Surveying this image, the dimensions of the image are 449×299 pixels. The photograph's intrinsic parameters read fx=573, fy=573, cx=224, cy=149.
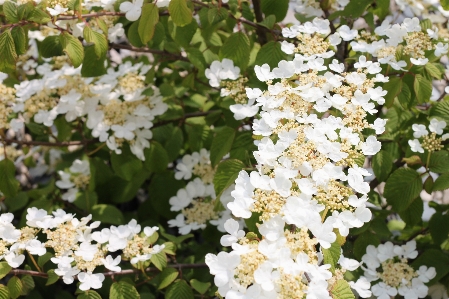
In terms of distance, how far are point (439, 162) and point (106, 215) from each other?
92 cm

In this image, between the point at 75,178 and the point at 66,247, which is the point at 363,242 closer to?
the point at 66,247

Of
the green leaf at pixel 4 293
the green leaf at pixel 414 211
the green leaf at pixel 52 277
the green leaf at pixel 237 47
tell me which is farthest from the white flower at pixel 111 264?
the green leaf at pixel 414 211

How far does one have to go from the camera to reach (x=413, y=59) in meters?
1.31

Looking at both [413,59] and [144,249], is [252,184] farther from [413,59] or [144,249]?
[413,59]

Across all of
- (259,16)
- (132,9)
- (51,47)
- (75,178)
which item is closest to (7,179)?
(75,178)

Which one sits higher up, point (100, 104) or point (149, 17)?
point (149, 17)

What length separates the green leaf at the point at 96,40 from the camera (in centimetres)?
133

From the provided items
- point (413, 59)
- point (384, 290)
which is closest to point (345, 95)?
point (413, 59)

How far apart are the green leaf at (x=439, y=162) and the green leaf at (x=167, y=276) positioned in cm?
64

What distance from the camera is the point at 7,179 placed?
157cm

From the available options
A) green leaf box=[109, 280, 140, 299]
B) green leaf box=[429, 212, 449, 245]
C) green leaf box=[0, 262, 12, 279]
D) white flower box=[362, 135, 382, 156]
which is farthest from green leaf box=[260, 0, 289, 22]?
green leaf box=[0, 262, 12, 279]

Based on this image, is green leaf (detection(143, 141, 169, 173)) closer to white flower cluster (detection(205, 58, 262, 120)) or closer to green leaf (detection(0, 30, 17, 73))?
white flower cluster (detection(205, 58, 262, 120))

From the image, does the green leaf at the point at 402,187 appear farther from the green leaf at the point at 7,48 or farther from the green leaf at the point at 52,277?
the green leaf at the point at 7,48

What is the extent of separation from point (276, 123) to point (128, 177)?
71 cm
